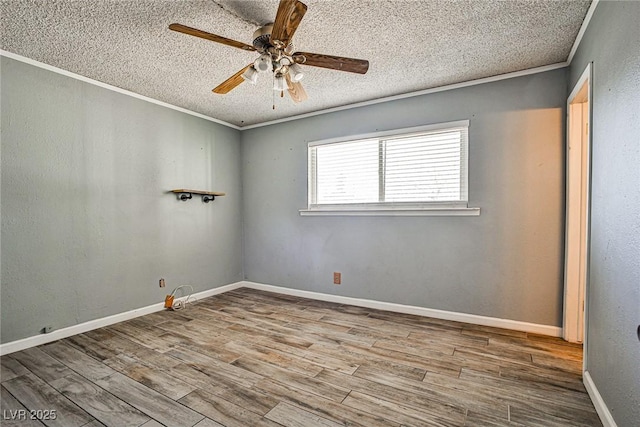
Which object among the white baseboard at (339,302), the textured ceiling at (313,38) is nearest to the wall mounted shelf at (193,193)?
the textured ceiling at (313,38)

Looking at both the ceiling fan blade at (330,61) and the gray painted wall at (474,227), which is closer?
the ceiling fan blade at (330,61)

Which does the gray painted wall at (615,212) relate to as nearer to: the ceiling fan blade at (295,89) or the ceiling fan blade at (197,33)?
the ceiling fan blade at (295,89)

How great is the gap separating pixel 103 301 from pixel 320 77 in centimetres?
310

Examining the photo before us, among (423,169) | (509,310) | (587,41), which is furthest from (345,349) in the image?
(587,41)

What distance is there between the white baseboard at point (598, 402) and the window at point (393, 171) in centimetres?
162

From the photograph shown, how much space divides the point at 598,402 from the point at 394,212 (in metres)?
2.13

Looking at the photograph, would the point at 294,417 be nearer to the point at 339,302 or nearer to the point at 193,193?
the point at 339,302

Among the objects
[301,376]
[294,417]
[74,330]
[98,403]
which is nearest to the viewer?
[294,417]

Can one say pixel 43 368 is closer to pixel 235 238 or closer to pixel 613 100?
pixel 235 238

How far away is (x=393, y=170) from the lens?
341cm

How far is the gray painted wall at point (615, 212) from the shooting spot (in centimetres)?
133

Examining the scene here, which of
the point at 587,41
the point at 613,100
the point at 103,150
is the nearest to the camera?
the point at 613,100

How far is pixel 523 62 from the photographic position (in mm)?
2594

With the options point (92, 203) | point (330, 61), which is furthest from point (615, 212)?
point (92, 203)
